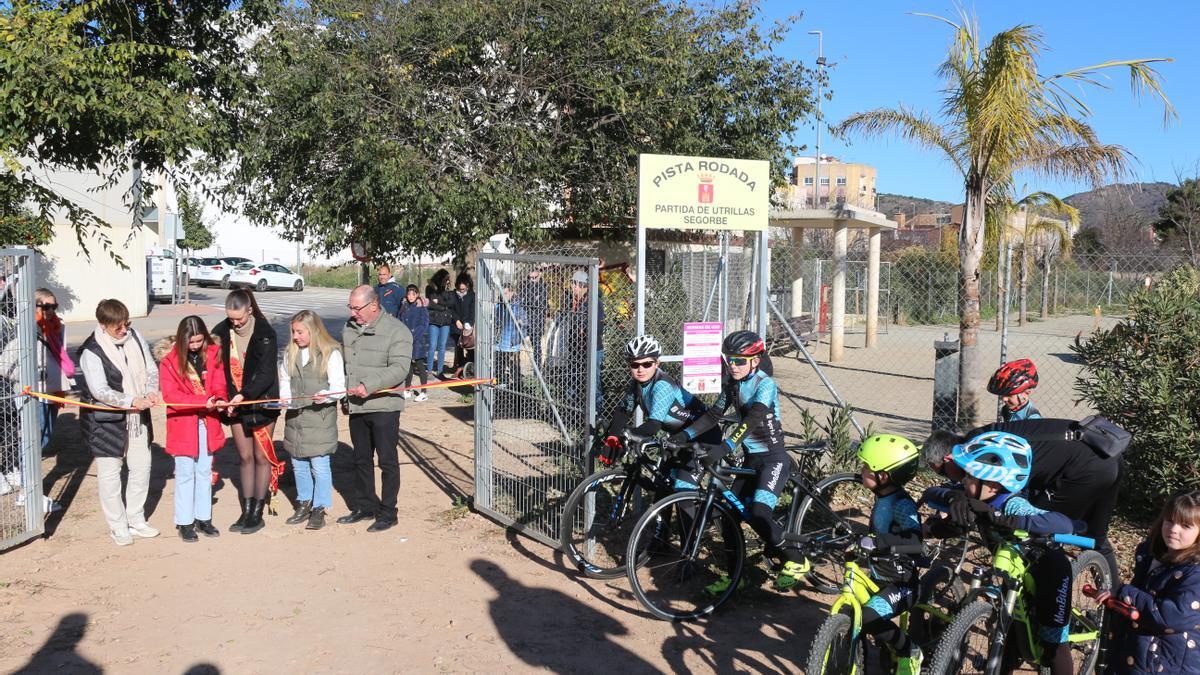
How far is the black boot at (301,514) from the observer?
7.20 m

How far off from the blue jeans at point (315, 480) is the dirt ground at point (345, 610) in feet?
0.86

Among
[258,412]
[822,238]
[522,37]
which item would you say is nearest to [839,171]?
[822,238]

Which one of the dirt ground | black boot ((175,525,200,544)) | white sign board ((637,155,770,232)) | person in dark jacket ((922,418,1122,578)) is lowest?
the dirt ground

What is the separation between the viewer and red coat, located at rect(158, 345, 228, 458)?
6629 mm

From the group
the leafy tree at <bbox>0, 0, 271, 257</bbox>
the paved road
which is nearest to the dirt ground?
the leafy tree at <bbox>0, 0, 271, 257</bbox>

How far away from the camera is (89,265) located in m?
25.7

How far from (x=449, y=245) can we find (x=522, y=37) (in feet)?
9.30

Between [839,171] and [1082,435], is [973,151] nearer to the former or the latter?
[1082,435]

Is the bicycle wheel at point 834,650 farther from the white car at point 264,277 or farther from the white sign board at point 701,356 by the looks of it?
the white car at point 264,277

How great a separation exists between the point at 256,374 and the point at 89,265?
21.9 meters

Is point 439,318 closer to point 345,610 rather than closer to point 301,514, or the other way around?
point 301,514

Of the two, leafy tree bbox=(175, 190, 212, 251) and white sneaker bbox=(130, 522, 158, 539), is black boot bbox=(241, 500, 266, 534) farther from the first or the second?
leafy tree bbox=(175, 190, 212, 251)

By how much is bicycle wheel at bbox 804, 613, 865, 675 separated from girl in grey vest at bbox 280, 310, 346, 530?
13.6 ft

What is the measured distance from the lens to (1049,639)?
3.99 meters
